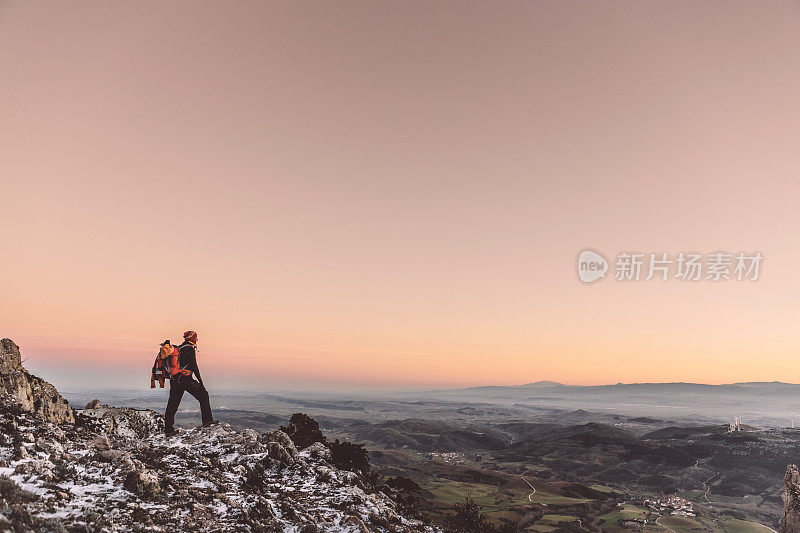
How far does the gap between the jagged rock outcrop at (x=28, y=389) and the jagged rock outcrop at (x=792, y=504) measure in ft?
232

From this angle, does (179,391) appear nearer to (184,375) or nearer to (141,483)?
(184,375)

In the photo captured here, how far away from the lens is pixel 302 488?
18219 millimetres

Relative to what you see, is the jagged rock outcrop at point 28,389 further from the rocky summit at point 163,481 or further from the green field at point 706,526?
the green field at point 706,526

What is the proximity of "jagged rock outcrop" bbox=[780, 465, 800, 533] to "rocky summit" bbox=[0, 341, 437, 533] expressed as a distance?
57358 mm

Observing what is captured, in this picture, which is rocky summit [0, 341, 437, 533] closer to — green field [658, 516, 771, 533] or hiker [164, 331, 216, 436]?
hiker [164, 331, 216, 436]

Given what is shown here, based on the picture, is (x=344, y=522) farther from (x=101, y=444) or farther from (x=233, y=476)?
(x=101, y=444)

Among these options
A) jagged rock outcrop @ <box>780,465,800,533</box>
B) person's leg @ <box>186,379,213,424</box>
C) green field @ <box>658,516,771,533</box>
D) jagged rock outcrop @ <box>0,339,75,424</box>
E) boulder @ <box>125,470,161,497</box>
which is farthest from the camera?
green field @ <box>658,516,771,533</box>

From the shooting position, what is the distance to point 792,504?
162 feet

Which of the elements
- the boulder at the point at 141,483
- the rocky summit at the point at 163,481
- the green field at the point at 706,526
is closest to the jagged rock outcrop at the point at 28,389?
the rocky summit at the point at 163,481

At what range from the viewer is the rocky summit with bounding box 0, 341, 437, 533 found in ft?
38.4

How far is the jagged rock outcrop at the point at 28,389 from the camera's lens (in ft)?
58.6

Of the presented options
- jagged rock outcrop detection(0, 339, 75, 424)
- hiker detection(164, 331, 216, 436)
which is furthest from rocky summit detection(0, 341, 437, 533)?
hiker detection(164, 331, 216, 436)

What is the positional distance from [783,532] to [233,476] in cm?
6850

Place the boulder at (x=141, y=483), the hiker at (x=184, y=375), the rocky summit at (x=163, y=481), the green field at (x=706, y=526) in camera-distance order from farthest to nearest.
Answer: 1. the green field at (x=706, y=526)
2. the hiker at (x=184, y=375)
3. the boulder at (x=141, y=483)
4. the rocky summit at (x=163, y=481)
